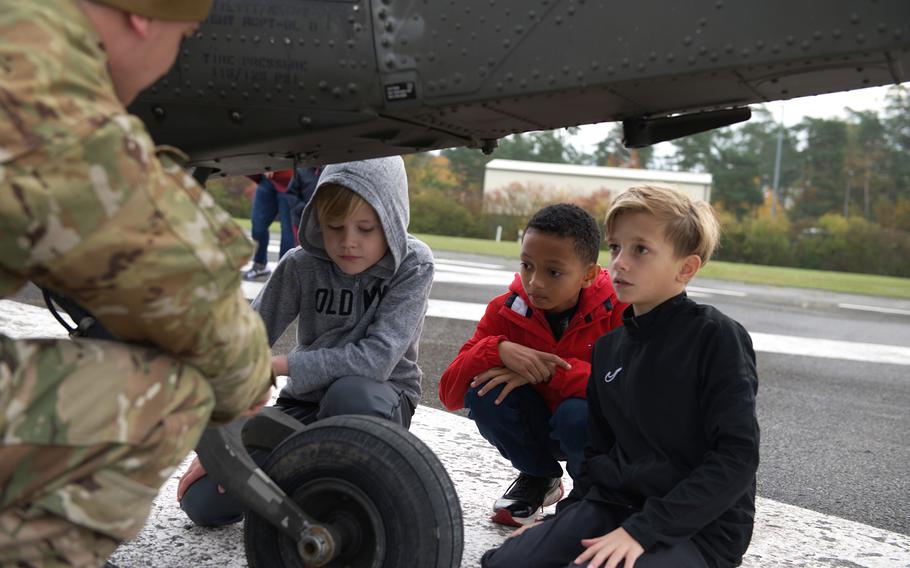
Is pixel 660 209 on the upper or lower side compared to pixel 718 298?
upper

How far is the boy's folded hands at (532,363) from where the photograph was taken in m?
2.79

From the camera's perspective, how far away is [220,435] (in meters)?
1.93

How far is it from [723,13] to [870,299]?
620 inches

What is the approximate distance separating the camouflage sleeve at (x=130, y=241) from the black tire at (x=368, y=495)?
2.03 feet

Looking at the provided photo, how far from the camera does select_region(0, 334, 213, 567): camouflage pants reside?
48.8 inches

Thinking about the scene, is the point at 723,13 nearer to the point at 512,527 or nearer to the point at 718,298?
the point at 512,527

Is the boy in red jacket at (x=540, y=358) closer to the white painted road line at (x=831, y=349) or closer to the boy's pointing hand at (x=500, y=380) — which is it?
the boy's pointing hand at (x=500, y=380)

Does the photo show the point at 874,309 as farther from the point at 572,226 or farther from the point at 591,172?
the point at 591,172

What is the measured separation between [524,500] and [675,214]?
3.57 ft

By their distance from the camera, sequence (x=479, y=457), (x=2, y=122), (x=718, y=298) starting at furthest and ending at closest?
(x=718, y=298) → (x=479, y=457) → (x=2, y=122)

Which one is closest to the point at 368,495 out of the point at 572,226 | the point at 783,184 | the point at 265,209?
the point at 572,226

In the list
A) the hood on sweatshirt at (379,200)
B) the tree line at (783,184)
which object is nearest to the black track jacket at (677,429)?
the hood on sweatshirt at (379,200)

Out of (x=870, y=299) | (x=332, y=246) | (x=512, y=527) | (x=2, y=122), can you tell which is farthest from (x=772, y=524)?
(x=870, y=299)

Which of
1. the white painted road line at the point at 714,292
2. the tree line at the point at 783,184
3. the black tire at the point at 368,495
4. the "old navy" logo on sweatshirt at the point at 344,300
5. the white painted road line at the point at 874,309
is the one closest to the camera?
the black tire at the point at 368,495
